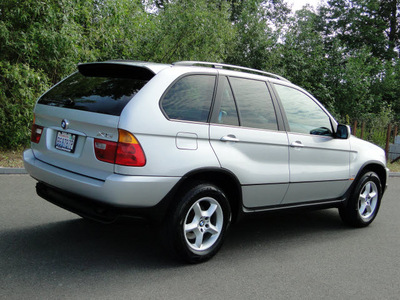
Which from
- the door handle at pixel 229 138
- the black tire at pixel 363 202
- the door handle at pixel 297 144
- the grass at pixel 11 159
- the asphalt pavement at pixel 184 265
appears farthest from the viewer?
the grass at pixel 11 159

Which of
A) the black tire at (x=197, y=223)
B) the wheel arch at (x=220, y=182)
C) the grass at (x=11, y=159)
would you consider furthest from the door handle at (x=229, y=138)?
the grass at (x=11, y=159)

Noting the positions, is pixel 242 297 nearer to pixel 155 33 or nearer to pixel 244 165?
pixel 244 165

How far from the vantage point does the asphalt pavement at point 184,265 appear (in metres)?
3.34

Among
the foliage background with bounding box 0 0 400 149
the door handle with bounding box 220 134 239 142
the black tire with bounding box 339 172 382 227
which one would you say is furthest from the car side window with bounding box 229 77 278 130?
the foliage background with bounding box 0 0 400 149

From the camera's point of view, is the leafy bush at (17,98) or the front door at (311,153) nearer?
the front door at (311,153)

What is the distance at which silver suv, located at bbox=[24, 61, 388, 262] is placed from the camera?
3.44 metres

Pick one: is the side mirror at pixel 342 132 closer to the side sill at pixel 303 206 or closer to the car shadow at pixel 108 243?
the side sill at pixel 303 206

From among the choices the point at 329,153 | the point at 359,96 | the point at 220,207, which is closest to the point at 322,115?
the point at 329,153

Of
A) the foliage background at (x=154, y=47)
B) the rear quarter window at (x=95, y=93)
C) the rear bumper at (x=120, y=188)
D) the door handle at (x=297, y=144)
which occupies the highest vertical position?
the foliage background at (x=154, y=47)

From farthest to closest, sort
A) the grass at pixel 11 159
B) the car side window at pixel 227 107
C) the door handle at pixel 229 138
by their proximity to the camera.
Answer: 1. the grass at pixel 11 159
2. the car side window at pixel 227 107
3. the door handle at pixel 229 138

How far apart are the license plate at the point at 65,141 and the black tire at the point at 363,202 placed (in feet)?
11.6

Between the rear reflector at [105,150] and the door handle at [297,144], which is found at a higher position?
the door handle at [297,144]

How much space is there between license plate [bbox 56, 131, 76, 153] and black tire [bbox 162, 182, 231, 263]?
41.4 inches

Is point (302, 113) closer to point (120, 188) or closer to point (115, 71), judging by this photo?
point (115, 71)
